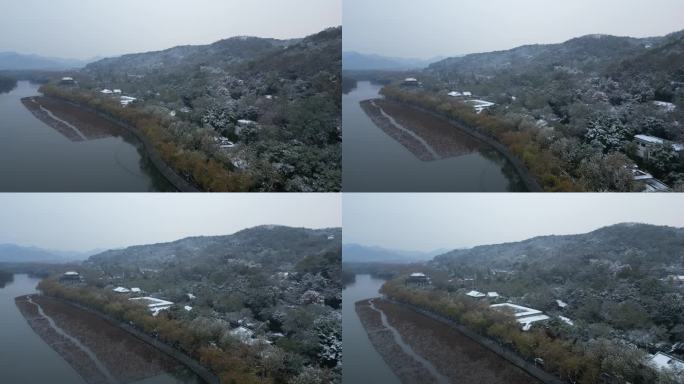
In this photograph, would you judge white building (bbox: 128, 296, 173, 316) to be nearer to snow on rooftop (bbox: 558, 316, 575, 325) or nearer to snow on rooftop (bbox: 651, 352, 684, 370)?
snow on rooftop (bbox: 558, 316, 575, 325)

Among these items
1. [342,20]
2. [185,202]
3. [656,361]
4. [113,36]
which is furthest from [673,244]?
[113,36]

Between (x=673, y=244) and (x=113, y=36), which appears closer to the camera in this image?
(x=673, y=244)

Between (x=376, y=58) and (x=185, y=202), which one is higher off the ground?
(x=376, y=58)

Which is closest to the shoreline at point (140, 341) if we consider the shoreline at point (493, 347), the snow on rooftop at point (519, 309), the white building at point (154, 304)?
the white building at point (154, 304)

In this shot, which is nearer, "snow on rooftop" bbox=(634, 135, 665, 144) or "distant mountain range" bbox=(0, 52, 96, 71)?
"snow on rooftop" bbox=(634, 135, 665, 144)

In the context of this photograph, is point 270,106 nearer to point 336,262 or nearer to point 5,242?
point 336,262

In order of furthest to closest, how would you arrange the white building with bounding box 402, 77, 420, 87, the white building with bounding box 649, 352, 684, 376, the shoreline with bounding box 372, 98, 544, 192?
the white building with bounding box 402, 77, 420, 87, the shoreline with bounding box 372, 98, 544, 192, the white building with bounding box 649, 352, 684, 376

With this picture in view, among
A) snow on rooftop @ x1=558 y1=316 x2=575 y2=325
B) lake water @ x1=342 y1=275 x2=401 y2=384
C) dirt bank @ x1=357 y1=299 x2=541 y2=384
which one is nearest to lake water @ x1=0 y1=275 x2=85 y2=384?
lake water @ x1=342 y1=275 x2=401 y2=384
